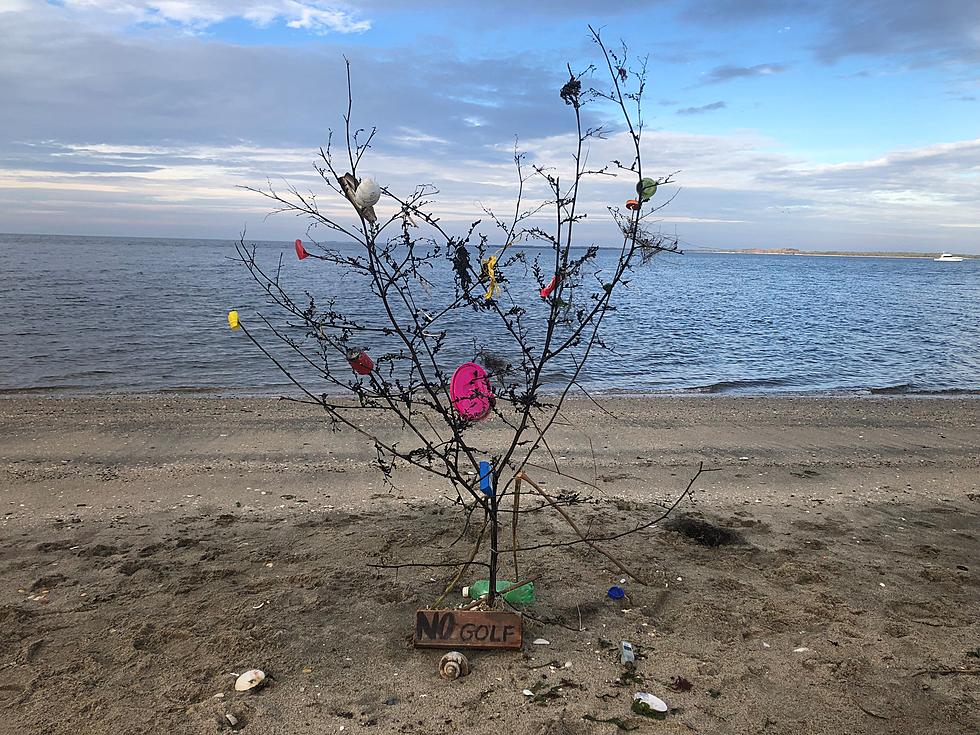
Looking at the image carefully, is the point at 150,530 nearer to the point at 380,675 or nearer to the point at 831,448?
the point at 380,675

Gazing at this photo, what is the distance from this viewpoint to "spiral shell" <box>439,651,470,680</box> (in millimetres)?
3381

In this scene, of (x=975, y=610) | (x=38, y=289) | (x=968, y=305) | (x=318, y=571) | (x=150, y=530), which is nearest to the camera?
(x=975, y=610)

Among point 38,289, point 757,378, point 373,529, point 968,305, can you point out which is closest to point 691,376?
point 757,378

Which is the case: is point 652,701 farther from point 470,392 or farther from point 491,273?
point 491,273

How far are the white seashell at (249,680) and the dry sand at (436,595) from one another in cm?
6

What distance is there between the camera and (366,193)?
9.78 feet

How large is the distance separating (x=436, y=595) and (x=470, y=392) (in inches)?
60.0

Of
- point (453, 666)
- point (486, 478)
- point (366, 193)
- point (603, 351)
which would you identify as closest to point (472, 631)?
point (453, 666)

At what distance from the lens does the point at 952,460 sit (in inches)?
299

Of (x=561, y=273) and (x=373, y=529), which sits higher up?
(x=561, y=273)

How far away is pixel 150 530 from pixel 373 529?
1.62 meters

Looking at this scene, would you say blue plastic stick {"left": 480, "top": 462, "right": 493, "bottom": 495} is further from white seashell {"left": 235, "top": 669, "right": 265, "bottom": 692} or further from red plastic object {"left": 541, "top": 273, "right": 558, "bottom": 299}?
white seashell {"left": 235, "top": 669, "right": 265, "bottom": 692}

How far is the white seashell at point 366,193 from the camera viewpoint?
2.98 metres

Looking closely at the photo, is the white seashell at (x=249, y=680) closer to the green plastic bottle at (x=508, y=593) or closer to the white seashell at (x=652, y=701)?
the green plastic bottle at (x=508, y=593)
